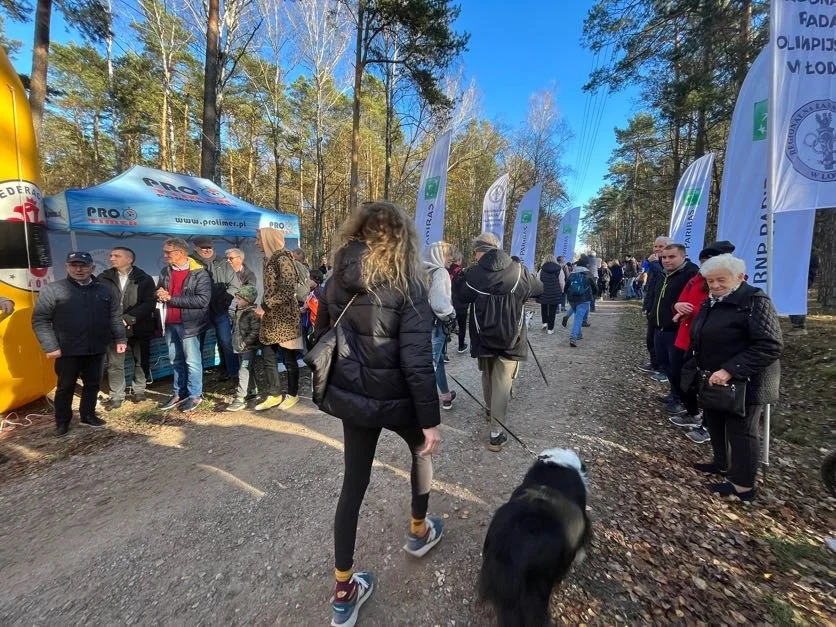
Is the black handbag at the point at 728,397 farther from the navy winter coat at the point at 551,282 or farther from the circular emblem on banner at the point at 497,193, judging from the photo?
the circular emblem on banner at the point at 497,193

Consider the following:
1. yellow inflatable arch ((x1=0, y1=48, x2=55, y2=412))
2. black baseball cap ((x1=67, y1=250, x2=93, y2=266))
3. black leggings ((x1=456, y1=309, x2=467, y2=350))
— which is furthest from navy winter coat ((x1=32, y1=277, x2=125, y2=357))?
black leggings ((x1=456, y1=309, x2=467, y2=350))

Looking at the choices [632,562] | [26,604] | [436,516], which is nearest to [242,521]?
[26,604]

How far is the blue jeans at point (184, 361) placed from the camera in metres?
4.40

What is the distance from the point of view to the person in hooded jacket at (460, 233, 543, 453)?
3404 mm

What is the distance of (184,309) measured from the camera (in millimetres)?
4320

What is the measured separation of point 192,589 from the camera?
204cm

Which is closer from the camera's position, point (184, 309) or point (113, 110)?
point (184, 309)

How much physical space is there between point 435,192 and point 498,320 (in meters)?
6.20

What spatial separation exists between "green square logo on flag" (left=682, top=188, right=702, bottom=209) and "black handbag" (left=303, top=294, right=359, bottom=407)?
941cm

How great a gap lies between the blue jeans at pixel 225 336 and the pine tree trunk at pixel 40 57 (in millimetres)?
8583

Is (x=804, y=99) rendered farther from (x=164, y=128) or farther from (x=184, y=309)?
(x=164, y=128)

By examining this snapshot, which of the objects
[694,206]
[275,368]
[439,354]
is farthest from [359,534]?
[694,206]

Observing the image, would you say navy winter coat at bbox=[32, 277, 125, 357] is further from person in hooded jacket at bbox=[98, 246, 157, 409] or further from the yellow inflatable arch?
the yellow inflatable arch

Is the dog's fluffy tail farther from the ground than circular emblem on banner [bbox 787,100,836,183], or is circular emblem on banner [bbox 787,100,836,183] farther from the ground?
circular emblem on banner [bbox 787,100,836,183]
